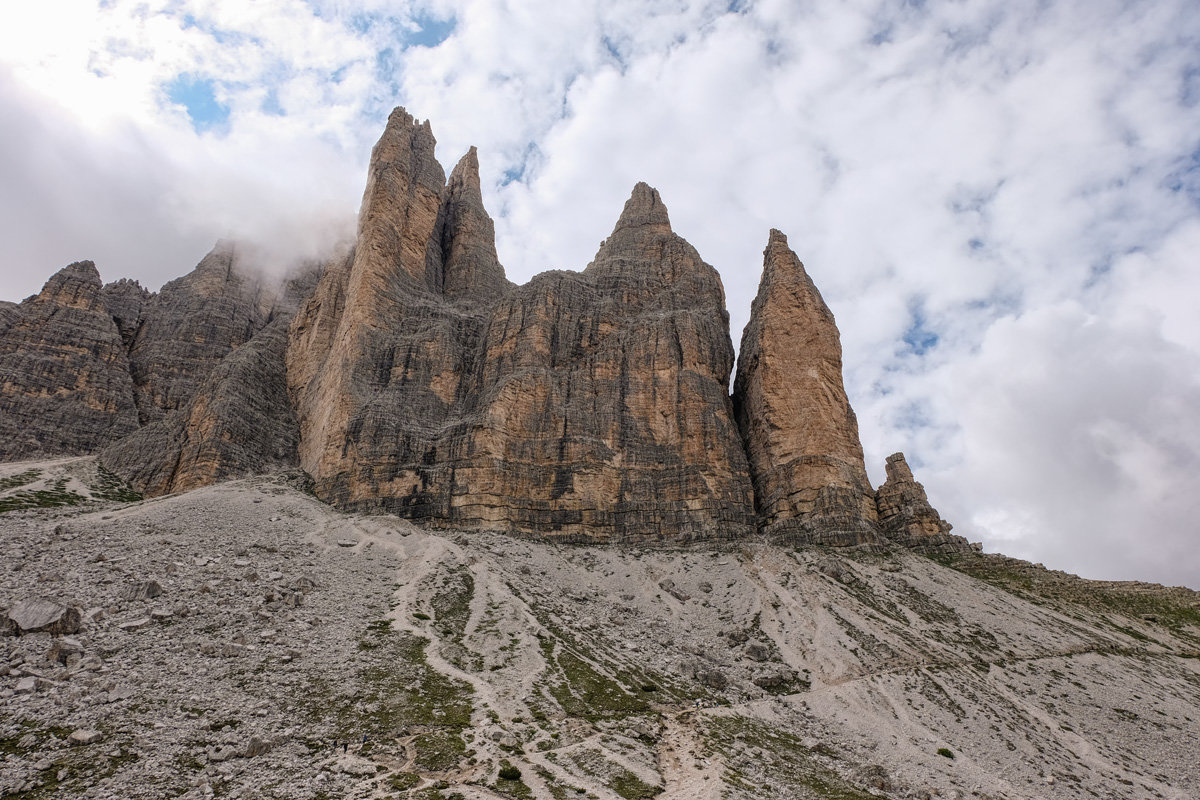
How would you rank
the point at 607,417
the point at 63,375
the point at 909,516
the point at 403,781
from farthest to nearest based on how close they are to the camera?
the point at 63,375 → the point at 607,417 → the point at 909,516 → the point at 403,781

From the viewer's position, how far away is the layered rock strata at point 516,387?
84.2 meters

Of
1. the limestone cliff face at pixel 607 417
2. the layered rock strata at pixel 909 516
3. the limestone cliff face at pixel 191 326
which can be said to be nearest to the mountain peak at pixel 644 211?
the limestone cliff face at pixel 607 417

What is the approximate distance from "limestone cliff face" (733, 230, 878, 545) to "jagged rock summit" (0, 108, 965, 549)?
11.9 inches

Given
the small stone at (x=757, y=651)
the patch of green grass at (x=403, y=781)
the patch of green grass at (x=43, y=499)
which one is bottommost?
the patch of green grass at (x=403, y=781)

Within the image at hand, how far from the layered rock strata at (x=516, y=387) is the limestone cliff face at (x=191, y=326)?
25164 millimetres

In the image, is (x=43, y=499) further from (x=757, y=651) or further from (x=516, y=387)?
(x=757, y=651)

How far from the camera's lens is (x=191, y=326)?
430ft

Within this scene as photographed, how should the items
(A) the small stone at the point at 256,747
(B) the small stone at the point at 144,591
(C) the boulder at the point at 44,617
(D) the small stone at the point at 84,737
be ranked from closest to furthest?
(D) the small stone at the point at 84,737 < (A) the small stone at the point at 256,747 < (C) the boulder at the point at 44,617 < (B) the small stone at the point at 144,591

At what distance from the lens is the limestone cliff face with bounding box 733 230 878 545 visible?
82.2m

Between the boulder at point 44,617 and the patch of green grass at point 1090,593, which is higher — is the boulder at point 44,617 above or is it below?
below

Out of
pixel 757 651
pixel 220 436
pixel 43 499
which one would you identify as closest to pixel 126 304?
pixel 220 436

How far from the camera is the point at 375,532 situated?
73.3 metres

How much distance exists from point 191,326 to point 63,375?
986 inches

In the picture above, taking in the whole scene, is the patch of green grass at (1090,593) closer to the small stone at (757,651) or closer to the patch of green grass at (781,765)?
the small stone at (757,651)
